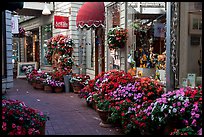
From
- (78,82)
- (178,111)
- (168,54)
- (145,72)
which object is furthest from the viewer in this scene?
(78,82)

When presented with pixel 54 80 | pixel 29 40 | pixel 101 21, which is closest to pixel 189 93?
pixel 101 21

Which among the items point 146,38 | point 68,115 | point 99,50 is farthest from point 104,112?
point 99,50

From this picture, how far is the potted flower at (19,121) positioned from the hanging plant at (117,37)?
5.41 meters

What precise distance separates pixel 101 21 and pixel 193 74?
527cm

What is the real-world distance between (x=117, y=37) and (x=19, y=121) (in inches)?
232

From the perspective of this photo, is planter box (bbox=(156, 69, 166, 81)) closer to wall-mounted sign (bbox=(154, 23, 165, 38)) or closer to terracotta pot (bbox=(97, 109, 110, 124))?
wall-mounted sign (bbox=(154, 23, 165, 38))

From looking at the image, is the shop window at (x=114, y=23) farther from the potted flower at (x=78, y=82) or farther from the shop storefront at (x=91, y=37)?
the potted flower at (x=78, y=82)

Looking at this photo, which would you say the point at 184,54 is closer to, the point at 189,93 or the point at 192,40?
the point at 192,40

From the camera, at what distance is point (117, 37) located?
928 centimetres

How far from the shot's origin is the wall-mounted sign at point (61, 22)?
42.7 feet

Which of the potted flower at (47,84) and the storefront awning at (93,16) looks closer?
the storefront awning at (93,16)

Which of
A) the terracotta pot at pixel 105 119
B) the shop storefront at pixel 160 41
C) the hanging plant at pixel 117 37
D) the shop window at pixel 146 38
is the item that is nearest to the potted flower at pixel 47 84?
the shop storefront at pixel 160 41

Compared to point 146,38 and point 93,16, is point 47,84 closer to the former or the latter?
point 93,16

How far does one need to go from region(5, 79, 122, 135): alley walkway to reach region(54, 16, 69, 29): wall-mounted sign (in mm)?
3887
